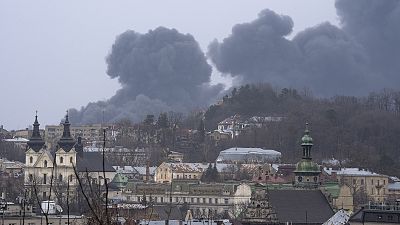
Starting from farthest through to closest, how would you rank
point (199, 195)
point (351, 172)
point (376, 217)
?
1. point (351, 172)
2. point (199, 195)
3. point (376, 217)

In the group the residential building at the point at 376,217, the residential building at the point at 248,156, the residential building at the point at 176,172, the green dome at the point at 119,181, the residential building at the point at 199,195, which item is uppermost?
the residential building at the point at 248,156

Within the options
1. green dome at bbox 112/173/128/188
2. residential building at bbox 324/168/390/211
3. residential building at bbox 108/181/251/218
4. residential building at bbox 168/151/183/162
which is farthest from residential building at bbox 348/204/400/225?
residential building at bbox 168/151/183/162

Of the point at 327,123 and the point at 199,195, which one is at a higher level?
the point at 327,123

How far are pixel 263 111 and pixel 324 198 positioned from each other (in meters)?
82.3

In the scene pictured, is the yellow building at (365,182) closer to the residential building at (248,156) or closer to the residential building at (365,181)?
the residential building at (365,181)

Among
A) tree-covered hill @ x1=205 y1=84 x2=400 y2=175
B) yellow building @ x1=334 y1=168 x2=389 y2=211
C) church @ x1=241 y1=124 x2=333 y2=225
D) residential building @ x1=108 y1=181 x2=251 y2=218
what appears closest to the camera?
church @ x1=241 y1=124 x2=333 y2=225

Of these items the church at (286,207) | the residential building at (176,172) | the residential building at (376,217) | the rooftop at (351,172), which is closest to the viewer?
the residential building at (376,217)

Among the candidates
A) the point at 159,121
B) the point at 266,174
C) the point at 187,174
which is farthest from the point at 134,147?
the point at 266,174

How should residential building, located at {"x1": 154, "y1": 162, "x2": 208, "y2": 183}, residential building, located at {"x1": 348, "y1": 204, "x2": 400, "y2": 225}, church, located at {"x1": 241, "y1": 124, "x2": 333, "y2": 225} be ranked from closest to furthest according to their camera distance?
residential building, located at {"x1": 348, "y1": 204, "x2": 400, "y2": 225} → church, located at {"x1": 241, "y1": 124, "x2": 333, "y2": 225} → residential building, located at {"x1": 154, "y1": 162, "x2": 208, "y2": 183}

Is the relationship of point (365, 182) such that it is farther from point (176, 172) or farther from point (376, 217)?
point (376, 217)

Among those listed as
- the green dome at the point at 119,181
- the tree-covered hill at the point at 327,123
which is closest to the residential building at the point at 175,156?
the tree-covered hill at the point at 327,123

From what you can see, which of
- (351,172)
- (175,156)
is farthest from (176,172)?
(175,156)

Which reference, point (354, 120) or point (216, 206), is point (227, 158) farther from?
point (216, 206)

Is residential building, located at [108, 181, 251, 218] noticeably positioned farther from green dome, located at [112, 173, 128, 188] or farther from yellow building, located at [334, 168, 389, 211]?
yellow building, located at [334, 168, 389, 211]
